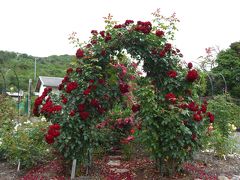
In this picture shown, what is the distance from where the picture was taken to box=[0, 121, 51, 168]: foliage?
5883 mm

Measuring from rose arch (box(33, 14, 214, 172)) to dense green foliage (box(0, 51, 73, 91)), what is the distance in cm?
2676

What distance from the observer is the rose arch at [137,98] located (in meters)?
4.68

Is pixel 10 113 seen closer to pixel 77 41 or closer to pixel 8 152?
pixel 8 152

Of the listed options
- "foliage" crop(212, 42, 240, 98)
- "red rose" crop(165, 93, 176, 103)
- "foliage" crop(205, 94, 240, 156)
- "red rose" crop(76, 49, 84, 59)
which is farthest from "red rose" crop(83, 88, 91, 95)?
"foliage" crop(212, 42, 240, 98)

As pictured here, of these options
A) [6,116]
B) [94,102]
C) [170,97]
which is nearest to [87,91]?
[94,102]

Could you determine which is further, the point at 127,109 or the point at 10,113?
the point at 10,113

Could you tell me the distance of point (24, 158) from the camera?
19.1 feet

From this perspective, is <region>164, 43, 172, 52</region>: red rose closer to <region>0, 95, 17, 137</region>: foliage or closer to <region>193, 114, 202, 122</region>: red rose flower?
<region>193, 114, 202, 122</region>: red rose flower

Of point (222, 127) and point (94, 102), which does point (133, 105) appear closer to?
point (94, 102)

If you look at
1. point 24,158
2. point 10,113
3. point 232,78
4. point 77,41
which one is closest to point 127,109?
point 77,41

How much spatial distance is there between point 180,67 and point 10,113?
5.02 metres

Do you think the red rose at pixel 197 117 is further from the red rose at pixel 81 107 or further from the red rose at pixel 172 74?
the red rose at pixel 81 107

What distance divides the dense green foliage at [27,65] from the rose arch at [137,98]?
2676 cm

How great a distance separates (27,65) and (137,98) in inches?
1226
